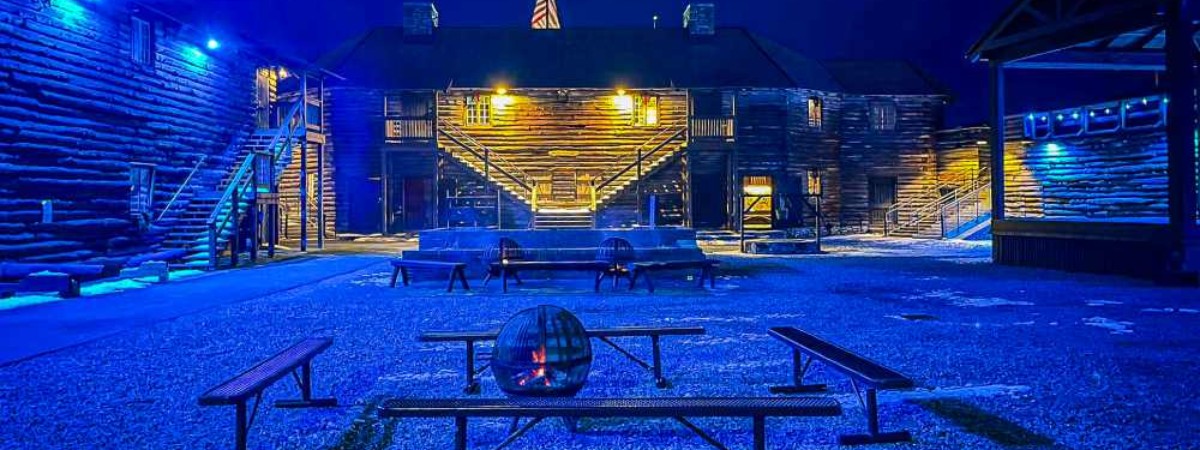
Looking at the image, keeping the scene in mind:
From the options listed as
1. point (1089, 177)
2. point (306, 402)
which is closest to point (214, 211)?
point (306, 402)

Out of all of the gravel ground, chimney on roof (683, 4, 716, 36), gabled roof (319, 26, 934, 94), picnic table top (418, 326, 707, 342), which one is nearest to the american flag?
gabled roof (319, 26, 934, 94)

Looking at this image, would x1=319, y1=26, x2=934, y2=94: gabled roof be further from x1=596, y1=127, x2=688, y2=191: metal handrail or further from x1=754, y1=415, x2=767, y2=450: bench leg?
x1=754, y1=415, x2=767, y2=450: bench leg

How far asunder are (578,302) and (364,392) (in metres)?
6.10

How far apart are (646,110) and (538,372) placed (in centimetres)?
2877

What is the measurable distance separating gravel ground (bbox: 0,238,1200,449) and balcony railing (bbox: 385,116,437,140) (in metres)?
17.9

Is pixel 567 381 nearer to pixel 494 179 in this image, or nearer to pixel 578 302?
pixel 578 302

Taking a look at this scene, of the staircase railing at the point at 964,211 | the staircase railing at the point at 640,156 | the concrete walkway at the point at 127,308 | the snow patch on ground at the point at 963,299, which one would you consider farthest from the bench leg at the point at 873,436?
the staircase railing at the point at 964,211

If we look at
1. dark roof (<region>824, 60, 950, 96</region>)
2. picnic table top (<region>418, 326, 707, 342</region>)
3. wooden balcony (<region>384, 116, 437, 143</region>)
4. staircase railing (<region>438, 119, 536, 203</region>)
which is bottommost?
picnic table top (<region>418, 326, 707, 342</region>)

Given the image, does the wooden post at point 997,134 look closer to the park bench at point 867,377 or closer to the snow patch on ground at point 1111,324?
the snow patch on ground at point 1111,324

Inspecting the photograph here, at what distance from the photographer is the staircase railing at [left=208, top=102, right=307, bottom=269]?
1873 centimetres

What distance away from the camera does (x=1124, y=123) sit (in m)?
24.7

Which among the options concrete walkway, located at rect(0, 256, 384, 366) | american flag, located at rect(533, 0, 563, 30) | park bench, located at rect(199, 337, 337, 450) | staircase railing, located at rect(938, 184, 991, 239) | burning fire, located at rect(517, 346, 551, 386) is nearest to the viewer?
park bench, located at rect(199, 337, 337, 450)

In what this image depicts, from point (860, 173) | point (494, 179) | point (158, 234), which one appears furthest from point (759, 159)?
point (158, 234)

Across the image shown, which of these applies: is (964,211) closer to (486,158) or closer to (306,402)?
(486,158)
